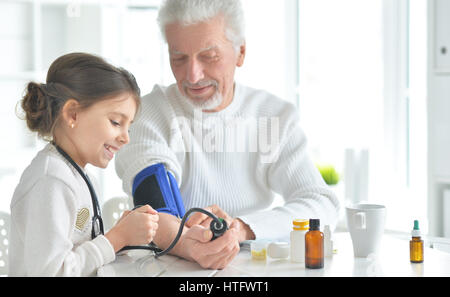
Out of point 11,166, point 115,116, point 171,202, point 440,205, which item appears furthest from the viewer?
point 11,166

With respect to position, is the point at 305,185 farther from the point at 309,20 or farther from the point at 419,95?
the point at 309,20

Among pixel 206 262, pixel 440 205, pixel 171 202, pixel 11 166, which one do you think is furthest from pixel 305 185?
pixel 11 166

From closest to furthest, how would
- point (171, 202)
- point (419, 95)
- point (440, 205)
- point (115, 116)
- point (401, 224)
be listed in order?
1. point (115, 116)
2. point (171, 202)
3. point (440, 205)
4. point (401, 224)
5. point (419, 95)

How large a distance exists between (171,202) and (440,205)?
1.64 m

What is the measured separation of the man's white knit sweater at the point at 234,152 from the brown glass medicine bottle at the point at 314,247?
18.6 inches

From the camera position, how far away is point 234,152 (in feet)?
6.38

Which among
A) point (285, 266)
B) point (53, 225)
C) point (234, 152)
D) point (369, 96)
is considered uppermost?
point (369, 96)

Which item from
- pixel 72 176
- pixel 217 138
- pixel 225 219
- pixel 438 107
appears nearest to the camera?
pixel 72 176

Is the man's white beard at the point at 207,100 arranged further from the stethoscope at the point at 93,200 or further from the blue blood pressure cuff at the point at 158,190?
the stethoscope at the point at 93,200

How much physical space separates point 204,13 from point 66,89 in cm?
59

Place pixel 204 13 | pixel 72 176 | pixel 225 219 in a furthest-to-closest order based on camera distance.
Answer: pixel 204 13, pixel 225 219, pixel 72 176

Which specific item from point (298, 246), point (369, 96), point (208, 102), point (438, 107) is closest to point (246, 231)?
point (298, 246)

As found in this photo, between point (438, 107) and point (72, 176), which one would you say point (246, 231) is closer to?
point (72, 176)

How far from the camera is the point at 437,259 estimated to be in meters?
1.38
